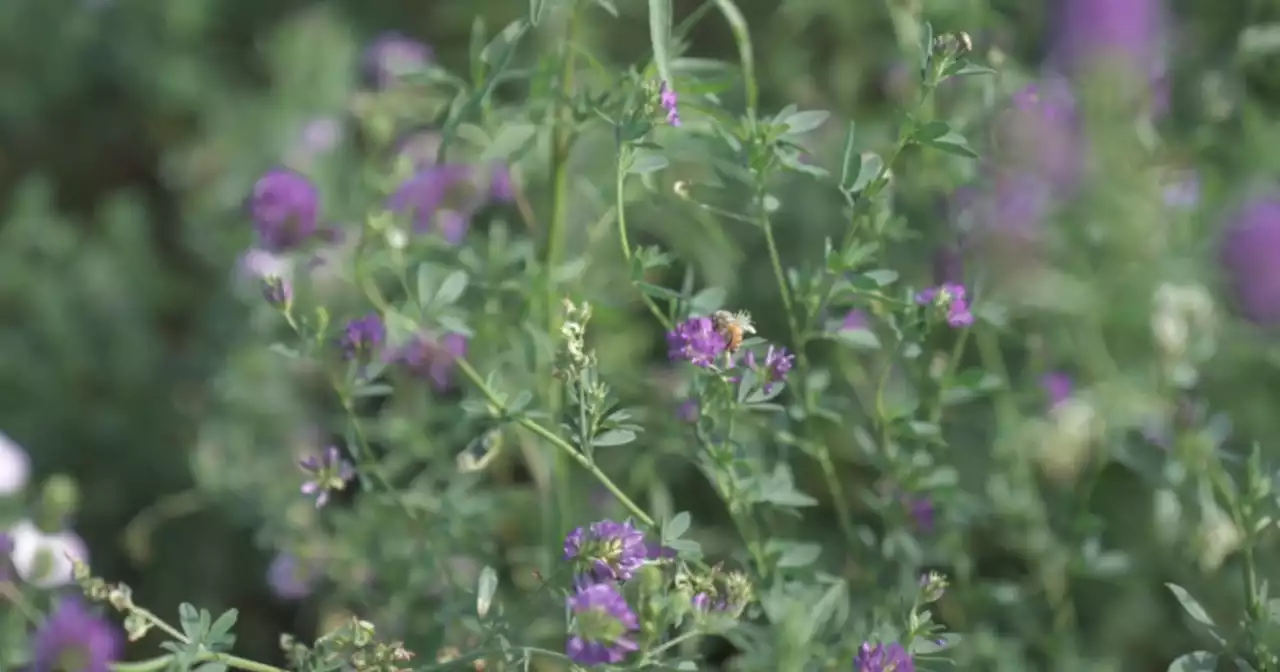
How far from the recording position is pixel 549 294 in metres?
0.96

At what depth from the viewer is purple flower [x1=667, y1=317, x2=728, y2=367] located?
697 millimetres

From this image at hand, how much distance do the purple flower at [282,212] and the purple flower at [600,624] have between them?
475 millimetres

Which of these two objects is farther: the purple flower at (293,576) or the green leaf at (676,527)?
the purple flower at (293,576)

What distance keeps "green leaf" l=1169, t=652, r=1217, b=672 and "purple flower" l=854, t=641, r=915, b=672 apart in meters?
0.17

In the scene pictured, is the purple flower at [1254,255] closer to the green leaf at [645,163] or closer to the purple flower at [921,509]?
the purple flower at [921,509]

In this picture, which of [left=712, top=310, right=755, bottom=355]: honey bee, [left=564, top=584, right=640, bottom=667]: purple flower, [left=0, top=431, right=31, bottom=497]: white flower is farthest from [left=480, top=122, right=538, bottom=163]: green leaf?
[left=0, top=431, right=31, bottom=497]: white flower

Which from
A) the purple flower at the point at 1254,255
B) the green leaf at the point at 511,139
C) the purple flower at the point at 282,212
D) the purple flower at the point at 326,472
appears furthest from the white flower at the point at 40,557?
the purple flower at the point at 1254,255

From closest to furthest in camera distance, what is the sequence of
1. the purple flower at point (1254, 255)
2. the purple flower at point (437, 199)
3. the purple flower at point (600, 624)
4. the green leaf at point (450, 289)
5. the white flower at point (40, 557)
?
the purple flower at point (600, 624) < the green leaf at point (450, 289) < the white flower at point (40, 557) < the purple flower at point (437, 199) < the purple flower at point (1254, 255)

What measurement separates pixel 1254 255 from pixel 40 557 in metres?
1.06

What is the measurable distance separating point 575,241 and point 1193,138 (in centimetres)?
62

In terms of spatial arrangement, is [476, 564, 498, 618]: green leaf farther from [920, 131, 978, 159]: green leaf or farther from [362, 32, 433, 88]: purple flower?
[362, 32, 433, 88]: purple flower

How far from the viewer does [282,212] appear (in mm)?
994

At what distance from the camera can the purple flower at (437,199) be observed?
1.06m

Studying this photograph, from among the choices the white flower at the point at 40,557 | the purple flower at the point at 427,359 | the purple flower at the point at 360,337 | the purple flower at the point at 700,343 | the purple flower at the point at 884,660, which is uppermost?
the purple flower at the point at 700,343
